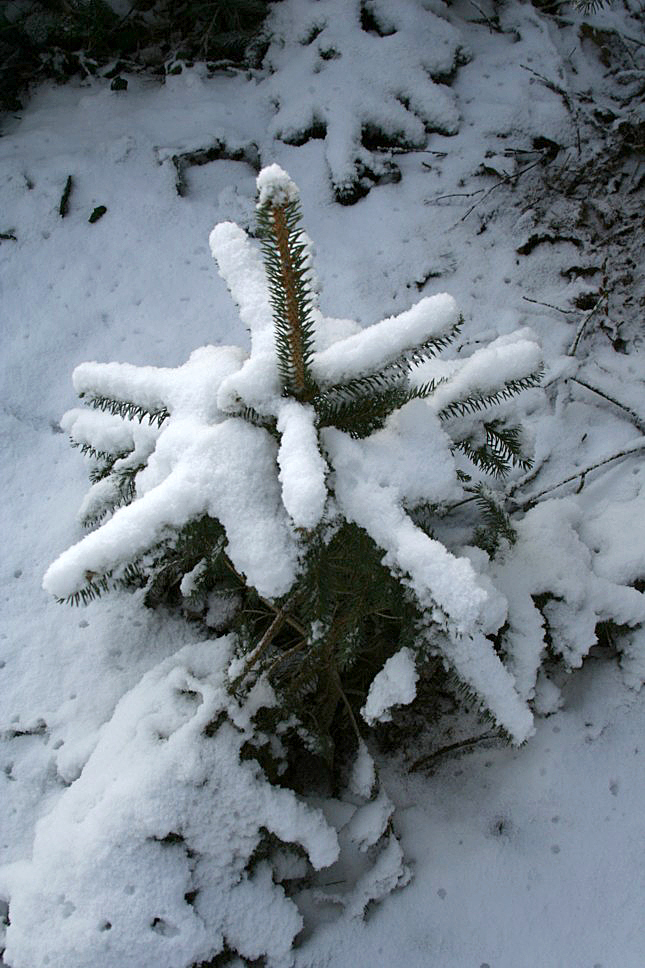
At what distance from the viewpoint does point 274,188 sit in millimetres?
1150

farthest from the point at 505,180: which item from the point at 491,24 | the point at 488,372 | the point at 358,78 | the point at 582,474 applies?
the point at 488,372

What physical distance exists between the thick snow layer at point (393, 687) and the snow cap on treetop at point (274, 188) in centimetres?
115

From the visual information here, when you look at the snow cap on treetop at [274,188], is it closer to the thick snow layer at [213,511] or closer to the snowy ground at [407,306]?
the thick snow layer at [213,511]

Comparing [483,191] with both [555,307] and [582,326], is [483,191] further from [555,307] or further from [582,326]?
[582,326]

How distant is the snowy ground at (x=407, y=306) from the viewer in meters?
1.99

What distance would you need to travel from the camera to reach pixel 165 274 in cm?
321

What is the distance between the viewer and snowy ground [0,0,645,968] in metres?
1.99

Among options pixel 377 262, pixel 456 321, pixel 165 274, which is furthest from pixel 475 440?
pixel 165 274

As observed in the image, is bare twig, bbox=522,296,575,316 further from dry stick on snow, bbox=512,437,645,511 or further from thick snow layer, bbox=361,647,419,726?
thick snow layer, bbox=361,647,419,726

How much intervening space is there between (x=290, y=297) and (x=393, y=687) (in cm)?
102

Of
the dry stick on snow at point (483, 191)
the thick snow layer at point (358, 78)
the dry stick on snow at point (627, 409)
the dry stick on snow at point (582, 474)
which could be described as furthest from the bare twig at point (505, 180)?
the dry stick on snow at point (582, 474)

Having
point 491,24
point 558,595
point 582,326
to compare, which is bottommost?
point 558,595

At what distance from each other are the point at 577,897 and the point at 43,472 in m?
2.34

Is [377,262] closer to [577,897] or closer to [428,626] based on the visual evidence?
[428,626]
